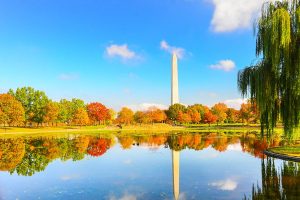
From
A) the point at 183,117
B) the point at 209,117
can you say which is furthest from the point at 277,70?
the point at 209,117

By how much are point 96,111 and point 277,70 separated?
9600 centimetres

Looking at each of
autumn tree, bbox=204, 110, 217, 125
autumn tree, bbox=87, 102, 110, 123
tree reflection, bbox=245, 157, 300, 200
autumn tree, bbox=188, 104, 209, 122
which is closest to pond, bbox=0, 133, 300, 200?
tree reflection, bbox=245, 157, 300, 200

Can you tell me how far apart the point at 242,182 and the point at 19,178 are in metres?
13.3

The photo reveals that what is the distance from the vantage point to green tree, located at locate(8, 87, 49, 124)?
318 ft

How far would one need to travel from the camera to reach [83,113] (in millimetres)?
102938

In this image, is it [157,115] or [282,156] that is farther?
[157,115]

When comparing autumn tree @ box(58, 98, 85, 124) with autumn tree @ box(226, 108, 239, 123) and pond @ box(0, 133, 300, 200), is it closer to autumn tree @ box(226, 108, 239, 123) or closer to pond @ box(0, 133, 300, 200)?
autumn tree @ box(226, 108, 239, 123)

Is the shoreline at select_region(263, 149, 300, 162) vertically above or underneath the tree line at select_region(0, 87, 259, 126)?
underneath

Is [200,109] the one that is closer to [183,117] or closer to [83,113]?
[183,117]

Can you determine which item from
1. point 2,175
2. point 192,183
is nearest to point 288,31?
point 192,183

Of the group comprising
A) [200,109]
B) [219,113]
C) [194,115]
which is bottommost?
[194,115]

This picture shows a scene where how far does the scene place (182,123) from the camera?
128 metres

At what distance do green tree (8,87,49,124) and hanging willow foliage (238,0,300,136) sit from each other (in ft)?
263

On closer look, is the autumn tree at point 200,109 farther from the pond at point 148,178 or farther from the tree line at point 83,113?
the pond at point 148,178
